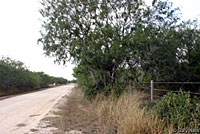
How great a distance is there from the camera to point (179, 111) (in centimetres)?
477

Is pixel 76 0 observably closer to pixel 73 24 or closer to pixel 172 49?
pixel 73 24

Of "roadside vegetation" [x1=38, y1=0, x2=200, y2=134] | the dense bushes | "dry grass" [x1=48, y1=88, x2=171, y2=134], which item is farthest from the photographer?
"roadside vegetation" [x1=38, y1=0, x2=200, y2=134]

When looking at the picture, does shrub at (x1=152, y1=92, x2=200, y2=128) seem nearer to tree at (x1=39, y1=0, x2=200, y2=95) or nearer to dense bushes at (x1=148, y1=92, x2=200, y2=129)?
dense bushes at (x1=148, y1=92, x2=200, y2=129)

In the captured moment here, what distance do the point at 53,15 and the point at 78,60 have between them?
3.23m

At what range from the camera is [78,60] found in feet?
38.3

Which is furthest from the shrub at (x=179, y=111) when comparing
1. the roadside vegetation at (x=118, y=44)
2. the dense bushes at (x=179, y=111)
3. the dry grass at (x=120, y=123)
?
the roadside vegetation at (x=118, y=44)

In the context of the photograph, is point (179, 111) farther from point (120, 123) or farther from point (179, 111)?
point (120, 123)

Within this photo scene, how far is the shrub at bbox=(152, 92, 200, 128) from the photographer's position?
4.48m

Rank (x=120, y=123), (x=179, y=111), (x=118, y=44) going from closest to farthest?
(x=179, y=111) < (x=120, y=123) < (x=118, y=44)

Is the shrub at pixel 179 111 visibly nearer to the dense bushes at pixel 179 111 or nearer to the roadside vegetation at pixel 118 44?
the dense bushes at pixel 179 111

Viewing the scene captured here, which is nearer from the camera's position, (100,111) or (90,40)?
(100,111)

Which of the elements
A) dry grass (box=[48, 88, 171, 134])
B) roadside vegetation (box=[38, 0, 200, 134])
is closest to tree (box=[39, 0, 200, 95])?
roadside vegetation (box=[38, 0, 200, 134])

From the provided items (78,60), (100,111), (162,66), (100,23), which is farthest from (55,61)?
(162,66)

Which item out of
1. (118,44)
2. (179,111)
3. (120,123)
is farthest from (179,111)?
(118,44)
